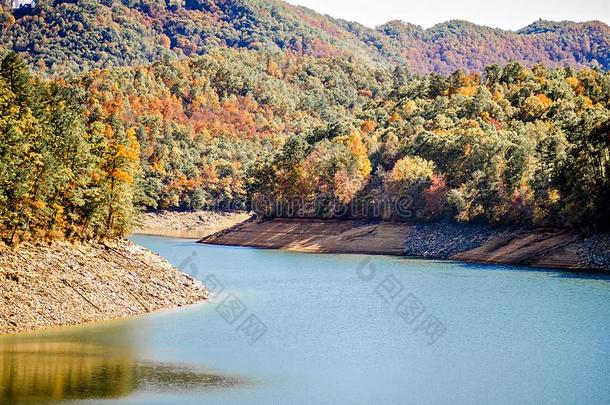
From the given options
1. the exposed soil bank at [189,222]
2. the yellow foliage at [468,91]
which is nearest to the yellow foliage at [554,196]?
the yellow foliage at [468,91]

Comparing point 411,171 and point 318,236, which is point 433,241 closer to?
point 411,171

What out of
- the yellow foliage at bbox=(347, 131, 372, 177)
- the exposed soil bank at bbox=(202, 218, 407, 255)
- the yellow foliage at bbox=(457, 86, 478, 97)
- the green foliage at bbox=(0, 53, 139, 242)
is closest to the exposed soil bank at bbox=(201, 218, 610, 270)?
the exposed soil bank at bbox=(202, 218, 407, 255)

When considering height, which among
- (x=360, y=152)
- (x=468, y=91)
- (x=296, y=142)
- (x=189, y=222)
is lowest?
(x=189, y=222)

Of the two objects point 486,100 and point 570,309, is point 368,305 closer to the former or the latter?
point 570,309

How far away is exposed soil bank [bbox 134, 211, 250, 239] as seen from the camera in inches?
4747

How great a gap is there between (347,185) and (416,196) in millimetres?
8739

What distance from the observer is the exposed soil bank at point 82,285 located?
37625 mm

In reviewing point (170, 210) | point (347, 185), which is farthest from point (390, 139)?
point (170, 210)

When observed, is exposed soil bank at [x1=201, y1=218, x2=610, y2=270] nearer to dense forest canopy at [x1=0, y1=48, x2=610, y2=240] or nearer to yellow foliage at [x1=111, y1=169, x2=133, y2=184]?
dense forest canopy at [x1=0, y1=48, x2=610, y2=240]

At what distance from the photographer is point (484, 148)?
280 ft

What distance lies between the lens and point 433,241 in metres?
82.1

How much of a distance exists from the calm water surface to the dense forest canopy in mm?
8171

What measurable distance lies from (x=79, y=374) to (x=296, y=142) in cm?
7410

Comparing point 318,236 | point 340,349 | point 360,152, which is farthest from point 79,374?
point 360,152
